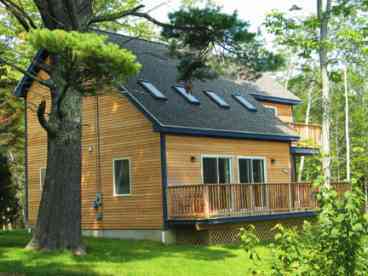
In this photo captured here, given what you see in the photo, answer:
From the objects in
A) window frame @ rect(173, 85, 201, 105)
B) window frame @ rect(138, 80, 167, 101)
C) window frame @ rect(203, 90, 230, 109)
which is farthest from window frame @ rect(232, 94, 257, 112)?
window frame @ rect(138, 80, 167, 101)

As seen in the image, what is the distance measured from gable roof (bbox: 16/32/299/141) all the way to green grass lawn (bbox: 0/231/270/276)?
4364 millimetres

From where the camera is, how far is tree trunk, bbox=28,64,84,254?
14359 millimetres

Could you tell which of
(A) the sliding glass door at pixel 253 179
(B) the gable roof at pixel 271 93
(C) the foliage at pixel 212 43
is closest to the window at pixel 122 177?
(A) the sliding glass door at pixel 253 179

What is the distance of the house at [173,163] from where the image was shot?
18.6m

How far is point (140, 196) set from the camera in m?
19.4

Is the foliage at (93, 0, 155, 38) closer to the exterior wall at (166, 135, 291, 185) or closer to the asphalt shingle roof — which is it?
the asphalt shingle roof

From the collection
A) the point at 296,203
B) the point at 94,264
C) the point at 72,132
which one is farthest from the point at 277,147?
the point at 94,264

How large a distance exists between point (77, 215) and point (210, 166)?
7095mm

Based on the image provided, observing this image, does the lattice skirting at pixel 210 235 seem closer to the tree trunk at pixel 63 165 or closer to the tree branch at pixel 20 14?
the tree trunk at pixel 63 165

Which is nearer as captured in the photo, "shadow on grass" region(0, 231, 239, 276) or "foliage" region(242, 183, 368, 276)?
"foliage" region(242, 183, 368, 276)

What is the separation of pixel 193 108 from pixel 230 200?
13.2 feet

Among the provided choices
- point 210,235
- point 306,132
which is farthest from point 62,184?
point 306,132

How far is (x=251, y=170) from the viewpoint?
22438 mm

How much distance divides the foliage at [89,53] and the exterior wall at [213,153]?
7.61 meters
